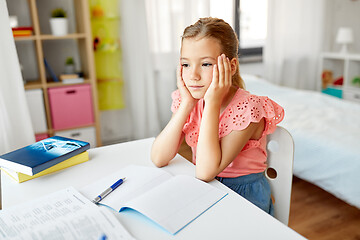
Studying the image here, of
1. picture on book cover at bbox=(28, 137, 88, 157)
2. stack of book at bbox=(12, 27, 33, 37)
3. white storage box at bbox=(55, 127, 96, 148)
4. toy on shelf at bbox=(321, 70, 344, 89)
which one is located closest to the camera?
picture on book cover at bbox=(28, 137, 88, 157)

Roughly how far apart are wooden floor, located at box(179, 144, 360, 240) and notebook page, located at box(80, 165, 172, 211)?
621 mm

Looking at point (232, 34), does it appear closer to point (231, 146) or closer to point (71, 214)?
point (231, 146)

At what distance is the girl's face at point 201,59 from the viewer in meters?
1.02

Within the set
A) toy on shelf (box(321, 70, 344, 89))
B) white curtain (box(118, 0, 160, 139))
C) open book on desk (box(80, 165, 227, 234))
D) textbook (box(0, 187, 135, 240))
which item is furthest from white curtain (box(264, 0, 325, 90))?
textbook (box(0, 187, 135, 240))

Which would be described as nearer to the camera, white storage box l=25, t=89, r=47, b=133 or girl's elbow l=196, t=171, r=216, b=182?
girl's elbow l=196, t=171, r=216, b=182

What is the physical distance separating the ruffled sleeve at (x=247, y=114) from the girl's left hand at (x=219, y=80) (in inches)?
3.4

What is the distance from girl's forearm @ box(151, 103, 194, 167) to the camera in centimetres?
110

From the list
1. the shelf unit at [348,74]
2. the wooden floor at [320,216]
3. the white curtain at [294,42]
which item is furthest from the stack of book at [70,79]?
the shelf unit at [348,74]

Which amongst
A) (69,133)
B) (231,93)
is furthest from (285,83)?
(231,93)

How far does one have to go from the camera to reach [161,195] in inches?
33.9

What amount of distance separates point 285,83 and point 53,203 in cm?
329

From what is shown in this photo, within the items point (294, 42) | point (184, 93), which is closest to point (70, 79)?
point (184, 93)

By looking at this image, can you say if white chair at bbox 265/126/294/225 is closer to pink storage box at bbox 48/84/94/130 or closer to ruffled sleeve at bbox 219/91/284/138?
ruffled sleeve at bbox 219/91/284/138

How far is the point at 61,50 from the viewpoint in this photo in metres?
2.78
